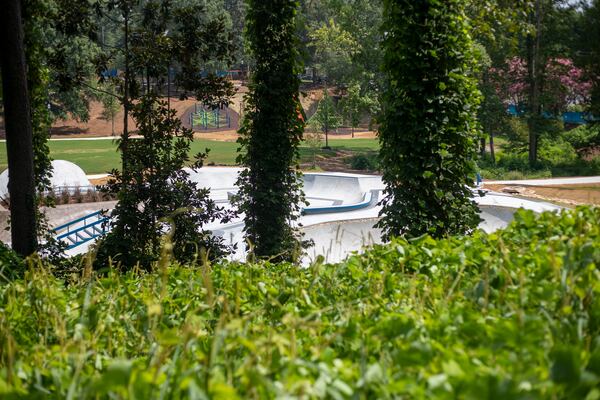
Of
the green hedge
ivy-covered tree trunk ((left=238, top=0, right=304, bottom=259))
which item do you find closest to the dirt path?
ivy-covered tree trunk ((left=238, top=0, right=304, bottom=259))

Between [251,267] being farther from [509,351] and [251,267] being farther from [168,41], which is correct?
[168,41]

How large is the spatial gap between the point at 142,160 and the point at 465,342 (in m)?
7.38

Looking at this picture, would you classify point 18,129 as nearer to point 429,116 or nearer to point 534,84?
point 429,116

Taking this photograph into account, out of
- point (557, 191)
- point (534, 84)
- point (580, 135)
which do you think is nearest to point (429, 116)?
point (557, 191)

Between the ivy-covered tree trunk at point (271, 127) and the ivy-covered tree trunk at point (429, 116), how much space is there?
2100 millimetres

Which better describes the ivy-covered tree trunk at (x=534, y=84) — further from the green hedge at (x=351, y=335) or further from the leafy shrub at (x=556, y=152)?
the green hedge at (x=351, y=335)

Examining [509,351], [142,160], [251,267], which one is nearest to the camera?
[509,351]

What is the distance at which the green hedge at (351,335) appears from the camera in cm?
133

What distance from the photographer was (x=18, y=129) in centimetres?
732

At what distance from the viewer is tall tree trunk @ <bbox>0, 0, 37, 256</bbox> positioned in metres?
7.12

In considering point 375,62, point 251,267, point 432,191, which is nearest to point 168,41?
point 432,191

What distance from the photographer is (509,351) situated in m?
1.53

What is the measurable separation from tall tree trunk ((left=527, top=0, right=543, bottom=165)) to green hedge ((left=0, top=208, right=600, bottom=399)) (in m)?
27.3

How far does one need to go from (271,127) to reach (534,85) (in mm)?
23669
